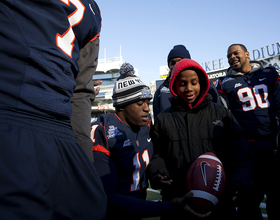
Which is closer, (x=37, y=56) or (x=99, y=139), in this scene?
(x=37, y=56)

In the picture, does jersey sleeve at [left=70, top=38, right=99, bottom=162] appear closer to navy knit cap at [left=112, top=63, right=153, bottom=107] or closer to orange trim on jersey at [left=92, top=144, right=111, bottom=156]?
orange trim on jersey at [left=92, top=144, right=111, bottom=156]

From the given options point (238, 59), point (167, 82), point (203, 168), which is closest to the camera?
point (203, 168)

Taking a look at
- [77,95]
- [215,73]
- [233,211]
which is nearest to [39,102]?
[77,95]

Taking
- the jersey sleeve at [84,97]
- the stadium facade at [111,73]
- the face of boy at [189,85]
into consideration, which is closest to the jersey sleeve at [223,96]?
the face of boy at [189,85]

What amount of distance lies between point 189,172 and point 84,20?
4.61 feet

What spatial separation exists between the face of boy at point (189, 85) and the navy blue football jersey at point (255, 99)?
A: 1.37 m

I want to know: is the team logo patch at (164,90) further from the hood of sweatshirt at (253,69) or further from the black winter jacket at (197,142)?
the black winter jacket at (197,142)

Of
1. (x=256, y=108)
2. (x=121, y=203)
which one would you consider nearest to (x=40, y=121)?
(x=121, y=203)

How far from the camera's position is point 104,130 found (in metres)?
2.03

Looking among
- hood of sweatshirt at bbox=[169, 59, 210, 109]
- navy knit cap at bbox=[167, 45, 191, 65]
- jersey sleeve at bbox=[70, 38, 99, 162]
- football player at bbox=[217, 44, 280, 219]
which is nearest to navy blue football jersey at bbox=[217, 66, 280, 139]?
football player at bbox=[217, 44, 280, 219]

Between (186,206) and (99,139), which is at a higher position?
(99,139)

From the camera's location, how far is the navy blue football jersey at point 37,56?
0.70 metres

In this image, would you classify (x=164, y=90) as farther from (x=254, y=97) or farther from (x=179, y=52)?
(x=254, y=97)

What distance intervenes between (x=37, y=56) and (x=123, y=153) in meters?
1.42
